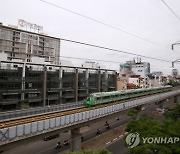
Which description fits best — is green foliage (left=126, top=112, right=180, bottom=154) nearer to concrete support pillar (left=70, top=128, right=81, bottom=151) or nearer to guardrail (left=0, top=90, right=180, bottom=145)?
guardrail (left=0, top=90, right=180, bottom=145)

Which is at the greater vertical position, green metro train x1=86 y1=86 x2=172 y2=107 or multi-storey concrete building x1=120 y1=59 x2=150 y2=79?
multi-storey concrete building x1=120 y1=59 x2=150 y2=79

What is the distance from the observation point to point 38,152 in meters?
30.2

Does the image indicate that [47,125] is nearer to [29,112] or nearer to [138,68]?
[29,112]

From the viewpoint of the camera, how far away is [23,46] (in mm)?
75812

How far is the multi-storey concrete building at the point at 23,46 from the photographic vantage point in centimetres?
7125

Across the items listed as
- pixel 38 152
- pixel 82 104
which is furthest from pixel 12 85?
pixel 38 152

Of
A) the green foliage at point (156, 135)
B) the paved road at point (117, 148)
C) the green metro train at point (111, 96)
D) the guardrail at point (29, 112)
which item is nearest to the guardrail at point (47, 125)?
the green metro train at point (111, 96)

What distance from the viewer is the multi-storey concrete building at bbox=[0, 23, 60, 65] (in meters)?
71.2

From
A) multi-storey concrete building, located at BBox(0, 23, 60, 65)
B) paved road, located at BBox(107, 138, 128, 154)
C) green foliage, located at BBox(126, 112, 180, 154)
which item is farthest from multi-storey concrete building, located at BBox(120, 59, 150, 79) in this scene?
green foliage, located at BBox(126, 112, 180, 154)

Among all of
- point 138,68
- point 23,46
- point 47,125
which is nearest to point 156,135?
point 47,125

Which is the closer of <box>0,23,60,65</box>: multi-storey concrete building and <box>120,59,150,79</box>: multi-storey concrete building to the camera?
<box>0,23,60,65</box>: multi-storey concrete building

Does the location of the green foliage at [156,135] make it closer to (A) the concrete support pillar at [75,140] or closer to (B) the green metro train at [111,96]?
(A) the concrete support pillar at [75,140]

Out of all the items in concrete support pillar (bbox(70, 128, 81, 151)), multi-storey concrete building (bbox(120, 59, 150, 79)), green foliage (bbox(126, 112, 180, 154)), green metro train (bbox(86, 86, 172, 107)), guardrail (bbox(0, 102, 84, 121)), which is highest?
multi-storey concrete building (bbox(120, 59, 150, 79))

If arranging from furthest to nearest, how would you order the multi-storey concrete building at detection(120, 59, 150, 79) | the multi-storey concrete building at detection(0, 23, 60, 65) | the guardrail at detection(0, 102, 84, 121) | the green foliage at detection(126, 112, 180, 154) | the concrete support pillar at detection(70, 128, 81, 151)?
the multi-storey concrete building at detection(120, 59, 150, 79), the multi-storey concrete building at detection(0, 23, 60, 65), the concrete support pillar at detection(70, 128, 81, 151), the guardrail at detection(0, 102, 84, 121), the green foliage at detection(126, 112, 180, 154)
